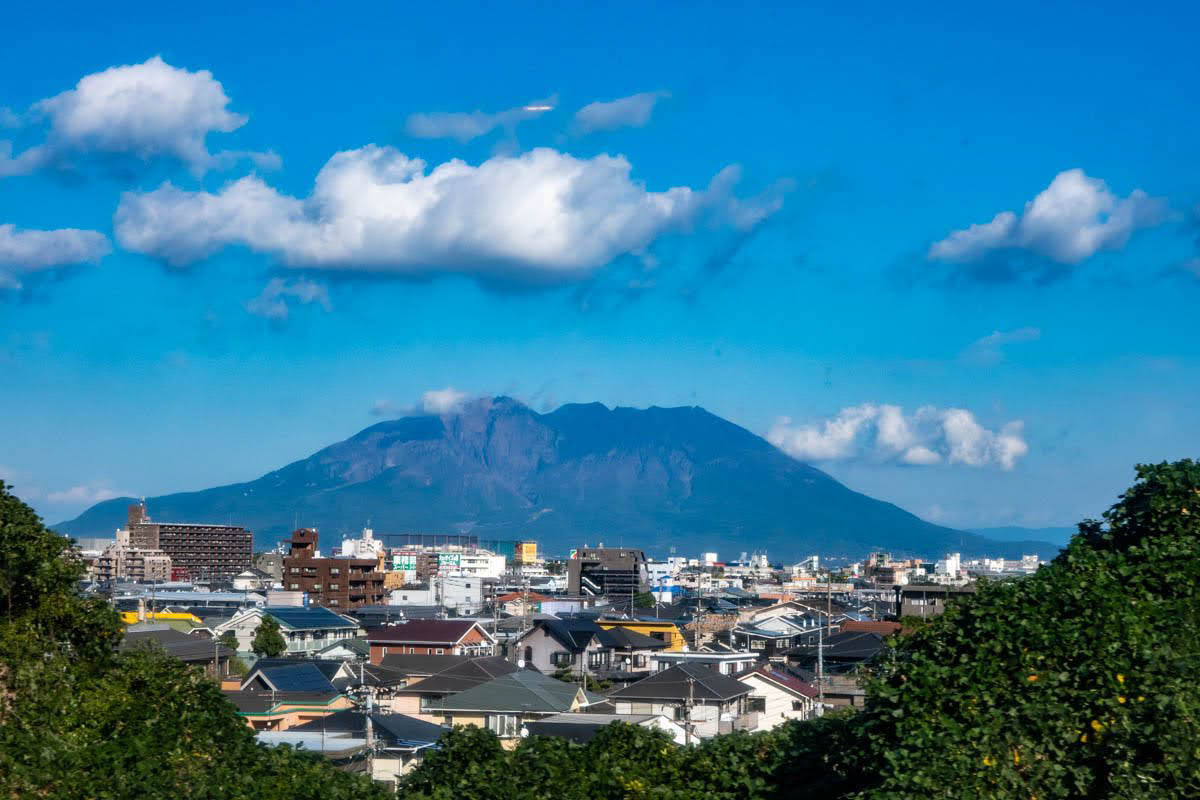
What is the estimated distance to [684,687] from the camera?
68.2 feet

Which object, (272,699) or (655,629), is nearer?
(272,699)

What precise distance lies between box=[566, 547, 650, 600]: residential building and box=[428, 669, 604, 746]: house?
2366 inches

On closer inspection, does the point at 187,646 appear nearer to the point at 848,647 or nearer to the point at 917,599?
the point at 848,647

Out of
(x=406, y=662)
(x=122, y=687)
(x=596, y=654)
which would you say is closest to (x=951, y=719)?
(x=122, y=687)

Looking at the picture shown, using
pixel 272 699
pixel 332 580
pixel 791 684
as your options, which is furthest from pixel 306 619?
pixel 332 580

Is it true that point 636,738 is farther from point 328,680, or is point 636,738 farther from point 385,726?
point 328,680

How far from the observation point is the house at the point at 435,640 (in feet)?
116

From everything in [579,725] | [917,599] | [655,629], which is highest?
[917,599]

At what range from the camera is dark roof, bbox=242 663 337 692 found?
23688 millimetres

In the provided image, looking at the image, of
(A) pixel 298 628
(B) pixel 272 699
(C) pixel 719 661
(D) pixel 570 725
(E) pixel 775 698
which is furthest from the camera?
(A) pixel 298 628

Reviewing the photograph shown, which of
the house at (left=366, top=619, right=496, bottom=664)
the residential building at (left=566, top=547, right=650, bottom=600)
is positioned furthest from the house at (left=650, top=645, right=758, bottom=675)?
the residential building at (left=566, top=547, right=650, bottom=600)

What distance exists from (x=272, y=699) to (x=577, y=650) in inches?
504

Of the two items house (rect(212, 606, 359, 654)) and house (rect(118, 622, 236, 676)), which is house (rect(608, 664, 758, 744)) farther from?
house (rect(212, 606, 359, 654))

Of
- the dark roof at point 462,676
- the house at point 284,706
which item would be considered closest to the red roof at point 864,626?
the dark roof at point 462,676
